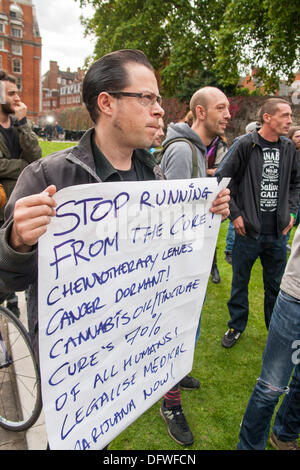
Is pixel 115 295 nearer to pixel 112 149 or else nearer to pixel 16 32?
pixel 112 149

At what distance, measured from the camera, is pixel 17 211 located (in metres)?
0.95

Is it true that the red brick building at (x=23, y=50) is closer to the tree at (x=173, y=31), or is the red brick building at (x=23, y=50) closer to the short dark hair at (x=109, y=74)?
the tree at (x=173, y=31)

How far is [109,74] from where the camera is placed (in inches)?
52.9

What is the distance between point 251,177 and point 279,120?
1.65ft

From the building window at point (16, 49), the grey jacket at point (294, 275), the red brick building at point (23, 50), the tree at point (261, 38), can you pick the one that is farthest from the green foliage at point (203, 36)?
the building window at point (16, 49)

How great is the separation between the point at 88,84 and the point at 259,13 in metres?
17.5

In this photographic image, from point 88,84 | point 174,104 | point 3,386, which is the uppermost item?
point 174,104

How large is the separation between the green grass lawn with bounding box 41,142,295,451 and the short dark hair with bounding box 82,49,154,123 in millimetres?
1987

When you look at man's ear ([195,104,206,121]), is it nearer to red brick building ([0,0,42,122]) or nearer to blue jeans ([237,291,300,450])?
blue jeans ([237,291,300,450])

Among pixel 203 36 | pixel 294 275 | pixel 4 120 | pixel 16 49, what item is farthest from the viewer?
pixel 16 49

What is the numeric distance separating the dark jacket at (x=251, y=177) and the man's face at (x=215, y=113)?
34 cm

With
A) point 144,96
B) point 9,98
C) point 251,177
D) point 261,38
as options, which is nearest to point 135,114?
point 144,96

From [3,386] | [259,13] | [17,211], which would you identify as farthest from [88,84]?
[259,13]
